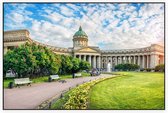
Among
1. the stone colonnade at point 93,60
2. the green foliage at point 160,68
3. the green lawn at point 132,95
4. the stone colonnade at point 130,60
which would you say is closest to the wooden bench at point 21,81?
the green lawn at point 132,95

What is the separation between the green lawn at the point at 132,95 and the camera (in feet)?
27.0

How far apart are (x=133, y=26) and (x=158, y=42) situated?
48.2 inches

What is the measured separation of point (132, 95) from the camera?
28.9 feet

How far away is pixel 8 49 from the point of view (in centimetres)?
1018

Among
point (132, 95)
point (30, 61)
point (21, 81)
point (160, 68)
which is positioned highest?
point (30, 61)

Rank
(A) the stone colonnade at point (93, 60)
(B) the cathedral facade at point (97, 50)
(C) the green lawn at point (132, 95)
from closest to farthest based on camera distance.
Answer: (C) the green lawn at point (132, 95) → (B) the cathedral facade at point (97, 50) → (A) the stone colonnade at point (93, 60)

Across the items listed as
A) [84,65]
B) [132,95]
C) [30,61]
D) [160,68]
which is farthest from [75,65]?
[160,68]

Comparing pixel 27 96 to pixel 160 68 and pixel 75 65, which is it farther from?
pixel 75 65

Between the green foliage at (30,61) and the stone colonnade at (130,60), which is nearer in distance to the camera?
the green foliage at (30,61)

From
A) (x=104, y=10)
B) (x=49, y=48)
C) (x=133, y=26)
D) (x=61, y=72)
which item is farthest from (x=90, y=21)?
(x=61, y=72)

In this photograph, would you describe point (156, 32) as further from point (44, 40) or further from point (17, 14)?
point (17, 14)

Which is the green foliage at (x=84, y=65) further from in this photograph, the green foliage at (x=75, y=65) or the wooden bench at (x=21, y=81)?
the wooden bench at (x=21, y=81)

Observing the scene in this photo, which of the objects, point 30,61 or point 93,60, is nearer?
point 30,61

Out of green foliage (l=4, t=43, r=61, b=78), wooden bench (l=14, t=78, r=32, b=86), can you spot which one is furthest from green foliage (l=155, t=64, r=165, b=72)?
wooden bench (l=14, t=78, r=32, b=86)
